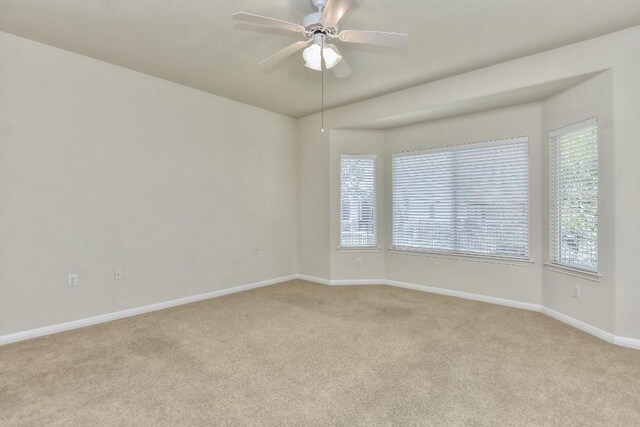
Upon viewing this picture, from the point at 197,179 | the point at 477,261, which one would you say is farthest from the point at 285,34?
the point at 477,261

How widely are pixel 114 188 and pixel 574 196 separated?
4968mm

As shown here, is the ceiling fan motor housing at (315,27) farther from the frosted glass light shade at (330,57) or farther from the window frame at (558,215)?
the window frame at (558,215)

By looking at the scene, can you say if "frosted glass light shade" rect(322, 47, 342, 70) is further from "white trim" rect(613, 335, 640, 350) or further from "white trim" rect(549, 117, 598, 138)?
"white trim" rect(613, 335, 640, 350)

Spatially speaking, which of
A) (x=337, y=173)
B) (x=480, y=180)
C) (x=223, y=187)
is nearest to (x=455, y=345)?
(x=480, y=180)

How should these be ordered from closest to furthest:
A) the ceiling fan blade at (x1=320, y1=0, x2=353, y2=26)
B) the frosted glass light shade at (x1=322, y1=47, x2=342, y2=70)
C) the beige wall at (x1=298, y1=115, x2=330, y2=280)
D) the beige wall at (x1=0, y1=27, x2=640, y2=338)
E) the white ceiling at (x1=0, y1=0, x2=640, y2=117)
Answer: the ceiling fan blade at (x1=320, y1=0, x2=353, y2=26)
the white ceiling at (x1=0, y1=0, x2=640, y2=117)
the frosted glass light shade at (x1=322, y1=47, x2=342, y2=70)
the beige wall at (x1=0, y1=27, x2=640, y2=338)
the beige wall at (x1=298, y1=115, x2=330, y2=280)

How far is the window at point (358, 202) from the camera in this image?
536 cm

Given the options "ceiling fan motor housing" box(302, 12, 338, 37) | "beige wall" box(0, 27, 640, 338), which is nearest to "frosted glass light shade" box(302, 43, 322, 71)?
"ceiling fan motor housing" box(302, 12, 338, 37)

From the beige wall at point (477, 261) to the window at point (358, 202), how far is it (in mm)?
264

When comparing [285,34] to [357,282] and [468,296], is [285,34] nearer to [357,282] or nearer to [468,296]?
[357,282]

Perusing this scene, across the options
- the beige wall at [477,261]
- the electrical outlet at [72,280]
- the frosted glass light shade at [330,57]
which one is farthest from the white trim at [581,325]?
the electrical outlet at [72,280]

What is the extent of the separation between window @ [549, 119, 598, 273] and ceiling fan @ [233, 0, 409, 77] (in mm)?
2310

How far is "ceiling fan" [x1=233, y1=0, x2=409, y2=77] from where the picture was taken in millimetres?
2182

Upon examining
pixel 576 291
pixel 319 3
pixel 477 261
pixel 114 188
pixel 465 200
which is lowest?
pixel 576 291

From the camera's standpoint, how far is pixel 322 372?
2457 millimetres
